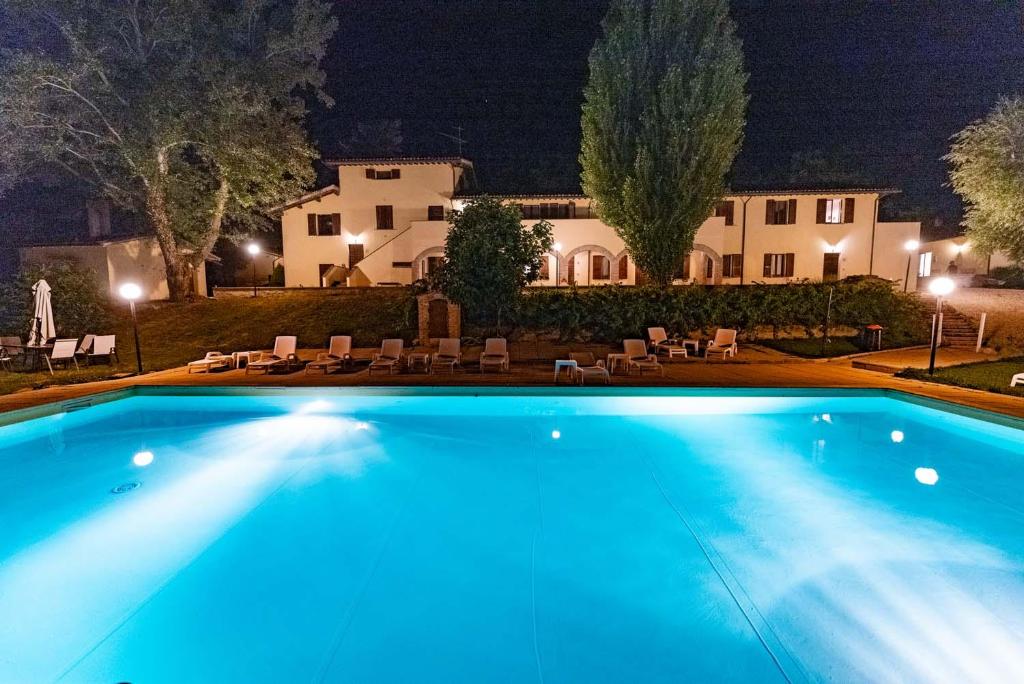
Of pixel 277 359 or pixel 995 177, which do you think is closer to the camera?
pixel 277 359

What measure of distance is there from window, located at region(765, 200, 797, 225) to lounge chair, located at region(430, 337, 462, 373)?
1983 cm

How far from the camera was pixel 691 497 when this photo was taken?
734 cm

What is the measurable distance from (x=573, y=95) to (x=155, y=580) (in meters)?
48.6

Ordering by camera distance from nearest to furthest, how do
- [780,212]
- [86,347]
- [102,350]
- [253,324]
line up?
[102,350] < [86,347] < [253,324] < [780,212]

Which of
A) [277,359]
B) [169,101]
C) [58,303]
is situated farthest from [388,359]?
[169,101]

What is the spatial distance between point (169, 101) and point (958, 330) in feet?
93.1

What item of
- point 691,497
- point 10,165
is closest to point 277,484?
point 691,497

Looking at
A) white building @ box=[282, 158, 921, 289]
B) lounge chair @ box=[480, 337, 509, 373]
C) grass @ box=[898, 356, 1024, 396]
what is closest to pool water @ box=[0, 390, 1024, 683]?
grass @ box=[898, 356, 1024, 396]

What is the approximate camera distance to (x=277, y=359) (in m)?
13.9

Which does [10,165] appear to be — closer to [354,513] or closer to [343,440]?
[343,440]

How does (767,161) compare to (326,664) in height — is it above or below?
above

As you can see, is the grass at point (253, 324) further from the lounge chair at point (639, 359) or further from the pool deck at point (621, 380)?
the lounge chair at point (639, 359)

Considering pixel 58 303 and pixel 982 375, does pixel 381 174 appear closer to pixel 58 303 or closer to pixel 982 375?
pixel 58 303

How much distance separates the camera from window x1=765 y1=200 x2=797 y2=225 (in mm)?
26953
